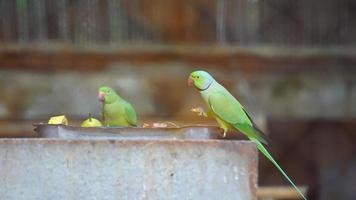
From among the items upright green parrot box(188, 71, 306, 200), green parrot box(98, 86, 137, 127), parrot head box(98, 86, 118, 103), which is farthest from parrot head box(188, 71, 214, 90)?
parrot head box(98, 86, 118, 103)

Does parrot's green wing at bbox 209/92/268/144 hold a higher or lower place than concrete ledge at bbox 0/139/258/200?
higher

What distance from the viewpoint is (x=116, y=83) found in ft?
19.8

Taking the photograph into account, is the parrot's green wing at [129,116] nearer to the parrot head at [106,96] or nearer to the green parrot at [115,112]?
the green parrot at [115,112]

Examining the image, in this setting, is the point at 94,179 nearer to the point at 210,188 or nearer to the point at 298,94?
the point at 210,188

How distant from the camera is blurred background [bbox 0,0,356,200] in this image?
19.7ft

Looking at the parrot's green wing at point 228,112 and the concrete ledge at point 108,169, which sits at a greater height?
the parrot's green wing at point 228,112

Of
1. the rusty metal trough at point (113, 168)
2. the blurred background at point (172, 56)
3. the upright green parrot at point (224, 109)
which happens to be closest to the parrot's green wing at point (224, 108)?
the upright green parrot at point (224, 109)

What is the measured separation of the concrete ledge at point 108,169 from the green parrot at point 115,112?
70cm

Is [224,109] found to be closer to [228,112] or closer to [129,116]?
[228,112]

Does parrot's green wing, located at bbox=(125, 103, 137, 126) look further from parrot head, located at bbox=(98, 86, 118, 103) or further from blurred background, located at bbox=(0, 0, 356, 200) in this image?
blurred background, located at bbox=(0, 0, 356, 200)

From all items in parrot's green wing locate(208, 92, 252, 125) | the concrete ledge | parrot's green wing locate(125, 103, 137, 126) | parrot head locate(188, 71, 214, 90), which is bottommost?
the concrete ledge

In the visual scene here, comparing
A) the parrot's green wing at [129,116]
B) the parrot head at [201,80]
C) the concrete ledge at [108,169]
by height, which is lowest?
the concrete ledge at [108,169]

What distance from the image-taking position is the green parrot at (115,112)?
3518 millimetres

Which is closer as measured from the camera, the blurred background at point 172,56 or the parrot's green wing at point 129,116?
the parrot's green wing at point 129,116
